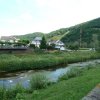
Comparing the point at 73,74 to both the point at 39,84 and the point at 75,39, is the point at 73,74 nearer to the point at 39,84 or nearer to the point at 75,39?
the point at 39,84

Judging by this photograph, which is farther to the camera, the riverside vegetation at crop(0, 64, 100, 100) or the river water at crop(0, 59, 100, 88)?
the river water at crop(0, 59, 100, 88)

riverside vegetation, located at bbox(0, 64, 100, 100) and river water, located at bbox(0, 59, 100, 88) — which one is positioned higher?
riverside vegetation, located at bbox(0, 64, 100, 100)

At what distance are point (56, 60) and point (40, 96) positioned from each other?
50.6 metres

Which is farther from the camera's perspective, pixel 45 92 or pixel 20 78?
pixel 20 78

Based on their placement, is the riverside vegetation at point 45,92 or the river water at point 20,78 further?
the river water at point 20,78

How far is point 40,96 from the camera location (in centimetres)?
2028

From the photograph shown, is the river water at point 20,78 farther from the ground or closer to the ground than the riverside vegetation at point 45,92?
closer to the ground

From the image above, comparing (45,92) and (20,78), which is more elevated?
(45,92)

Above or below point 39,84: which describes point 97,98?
above

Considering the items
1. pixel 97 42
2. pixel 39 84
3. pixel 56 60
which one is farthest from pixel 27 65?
pixel 97 42

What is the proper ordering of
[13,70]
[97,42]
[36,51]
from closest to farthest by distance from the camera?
1. [13,70]
2. [36,51]
3. [97,42]

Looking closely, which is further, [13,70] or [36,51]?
[36,51]

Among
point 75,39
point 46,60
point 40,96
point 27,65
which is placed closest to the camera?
point 40,96

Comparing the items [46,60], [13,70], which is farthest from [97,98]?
[46,60]
